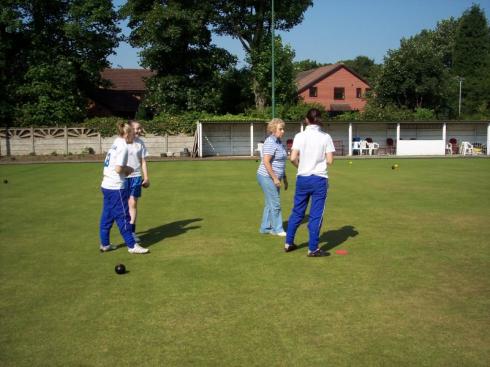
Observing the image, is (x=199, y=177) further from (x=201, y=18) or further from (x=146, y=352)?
(x=201, y=18)

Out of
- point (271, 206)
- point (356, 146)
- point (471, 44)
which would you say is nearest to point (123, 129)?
point (271, 206)

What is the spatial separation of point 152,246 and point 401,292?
12.4 ft

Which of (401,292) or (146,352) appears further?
(401,292)

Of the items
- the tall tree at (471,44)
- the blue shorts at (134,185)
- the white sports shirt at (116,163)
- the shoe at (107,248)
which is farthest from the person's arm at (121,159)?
the tall tree at (471,44)

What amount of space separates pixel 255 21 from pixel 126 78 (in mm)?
22047

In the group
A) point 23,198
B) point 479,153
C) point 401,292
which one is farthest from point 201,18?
point 401,292

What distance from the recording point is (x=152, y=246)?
7.26 m

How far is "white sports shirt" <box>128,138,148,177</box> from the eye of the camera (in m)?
7.25

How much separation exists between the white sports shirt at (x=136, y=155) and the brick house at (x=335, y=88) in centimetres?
5351

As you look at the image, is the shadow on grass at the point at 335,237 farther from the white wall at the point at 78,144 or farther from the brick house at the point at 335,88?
the brick house at the point at 335,88

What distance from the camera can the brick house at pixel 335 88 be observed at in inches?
2370

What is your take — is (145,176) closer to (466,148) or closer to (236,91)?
(466,148)

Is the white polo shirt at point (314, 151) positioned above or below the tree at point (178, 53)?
below

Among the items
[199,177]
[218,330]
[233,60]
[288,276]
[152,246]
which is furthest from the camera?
[233,60]
